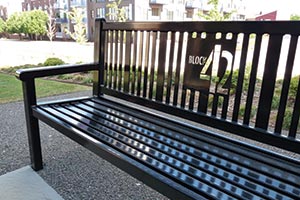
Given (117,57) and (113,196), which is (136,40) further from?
(113,196)

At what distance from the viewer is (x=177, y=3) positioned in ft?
91.9

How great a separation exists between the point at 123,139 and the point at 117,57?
0.91m

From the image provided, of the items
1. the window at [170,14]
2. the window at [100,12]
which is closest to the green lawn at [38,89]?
the window at [100,12]

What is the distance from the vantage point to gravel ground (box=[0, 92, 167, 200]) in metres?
1.85

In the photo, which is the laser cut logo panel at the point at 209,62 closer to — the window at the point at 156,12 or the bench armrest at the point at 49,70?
the bench armrest at the point at 49,70

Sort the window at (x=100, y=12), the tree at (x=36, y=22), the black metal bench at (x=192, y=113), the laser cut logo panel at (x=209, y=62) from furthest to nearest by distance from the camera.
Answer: the tree at (x=36, y=22) < the window at (x=100, y=12) < the laser cut logo panel at (x=209, y=62) < the black metal bench at (x=192, y=113)

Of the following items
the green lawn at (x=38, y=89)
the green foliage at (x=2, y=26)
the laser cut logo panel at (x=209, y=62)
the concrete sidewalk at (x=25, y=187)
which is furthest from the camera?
the green foliage at (x=2, y=26)

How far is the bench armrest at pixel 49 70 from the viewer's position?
75.4 inches

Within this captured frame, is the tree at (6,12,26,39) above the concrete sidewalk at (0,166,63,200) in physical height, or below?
above

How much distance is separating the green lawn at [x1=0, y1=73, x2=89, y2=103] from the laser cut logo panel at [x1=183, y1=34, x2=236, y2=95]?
131 inches

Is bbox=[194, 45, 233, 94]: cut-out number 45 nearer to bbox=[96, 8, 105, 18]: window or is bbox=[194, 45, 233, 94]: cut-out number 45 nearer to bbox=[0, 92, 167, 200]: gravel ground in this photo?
bbox=[0, 92, 167, 200]: gravel ground

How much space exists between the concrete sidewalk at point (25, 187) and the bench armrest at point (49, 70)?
0.72 metres

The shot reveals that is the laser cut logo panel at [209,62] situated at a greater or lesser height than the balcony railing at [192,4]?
lesser

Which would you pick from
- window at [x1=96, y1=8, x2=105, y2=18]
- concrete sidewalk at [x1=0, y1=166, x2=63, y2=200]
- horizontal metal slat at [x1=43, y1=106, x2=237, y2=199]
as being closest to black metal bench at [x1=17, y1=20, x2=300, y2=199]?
horizontal metal slat at [x1=43, y1=106, x2=237, y2=199]
